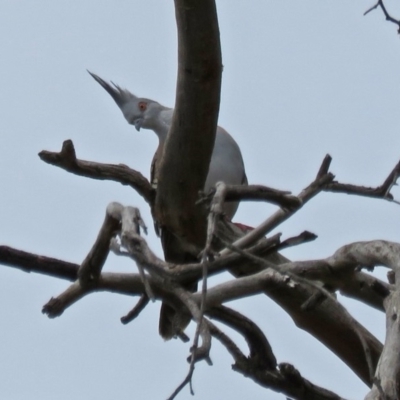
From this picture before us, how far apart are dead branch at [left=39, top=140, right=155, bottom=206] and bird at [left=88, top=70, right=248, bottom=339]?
1.98m

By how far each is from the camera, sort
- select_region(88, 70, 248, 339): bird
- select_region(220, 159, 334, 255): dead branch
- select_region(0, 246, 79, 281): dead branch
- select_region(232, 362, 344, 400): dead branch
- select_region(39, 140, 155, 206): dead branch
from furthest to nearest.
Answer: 1. select_region(88, 70, 248, 339): bird
2. select_region(39, 140, 155, 206): dead branch
3. select_region(232, 362, 344, 400): dead branch
4. select_region(220, 159, 334, 255): dead branch
5. select_region(0, 246, 79, 281): dead branch

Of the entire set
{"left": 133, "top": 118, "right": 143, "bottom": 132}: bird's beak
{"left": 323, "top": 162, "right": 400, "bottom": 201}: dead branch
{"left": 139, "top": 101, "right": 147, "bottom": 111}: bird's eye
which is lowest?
{"left": 323, "top": 162, "right": 400, "bottom": 201}: dead branch

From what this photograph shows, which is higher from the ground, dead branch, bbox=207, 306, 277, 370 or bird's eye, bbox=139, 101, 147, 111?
bird's eye, bbox=139, 101, 147, 111

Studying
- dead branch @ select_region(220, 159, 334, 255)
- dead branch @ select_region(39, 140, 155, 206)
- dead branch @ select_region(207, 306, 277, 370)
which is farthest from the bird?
dead branch @ select_region(220, 159, 334, 255)

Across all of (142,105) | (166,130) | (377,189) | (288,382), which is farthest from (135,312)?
(142,105)

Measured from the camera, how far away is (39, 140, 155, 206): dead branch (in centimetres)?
421

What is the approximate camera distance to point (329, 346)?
187 inches

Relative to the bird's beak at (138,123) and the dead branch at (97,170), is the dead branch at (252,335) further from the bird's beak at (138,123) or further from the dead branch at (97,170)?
the bird's beak at (138,123)

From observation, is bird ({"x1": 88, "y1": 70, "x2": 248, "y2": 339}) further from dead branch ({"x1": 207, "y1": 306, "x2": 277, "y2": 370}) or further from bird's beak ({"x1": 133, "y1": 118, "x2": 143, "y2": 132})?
dead branch ({"x1": 207, "y1": 306, "x2": 277, "y2": 370})

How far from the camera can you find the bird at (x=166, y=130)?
7.05 m

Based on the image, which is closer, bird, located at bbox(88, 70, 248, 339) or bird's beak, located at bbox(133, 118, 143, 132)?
bird, located at bbox(88, 70, 248, 339)

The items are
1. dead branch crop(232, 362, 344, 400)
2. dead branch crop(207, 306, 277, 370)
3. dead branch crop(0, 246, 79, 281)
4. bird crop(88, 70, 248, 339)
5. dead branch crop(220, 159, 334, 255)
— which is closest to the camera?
dead branch crop(0, 246, 79, 281)

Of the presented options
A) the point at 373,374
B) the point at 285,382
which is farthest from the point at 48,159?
the point at 373,374

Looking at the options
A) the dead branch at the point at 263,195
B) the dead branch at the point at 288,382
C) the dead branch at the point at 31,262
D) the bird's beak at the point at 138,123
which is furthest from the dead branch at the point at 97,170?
the bird's beak at the point at 138,123
